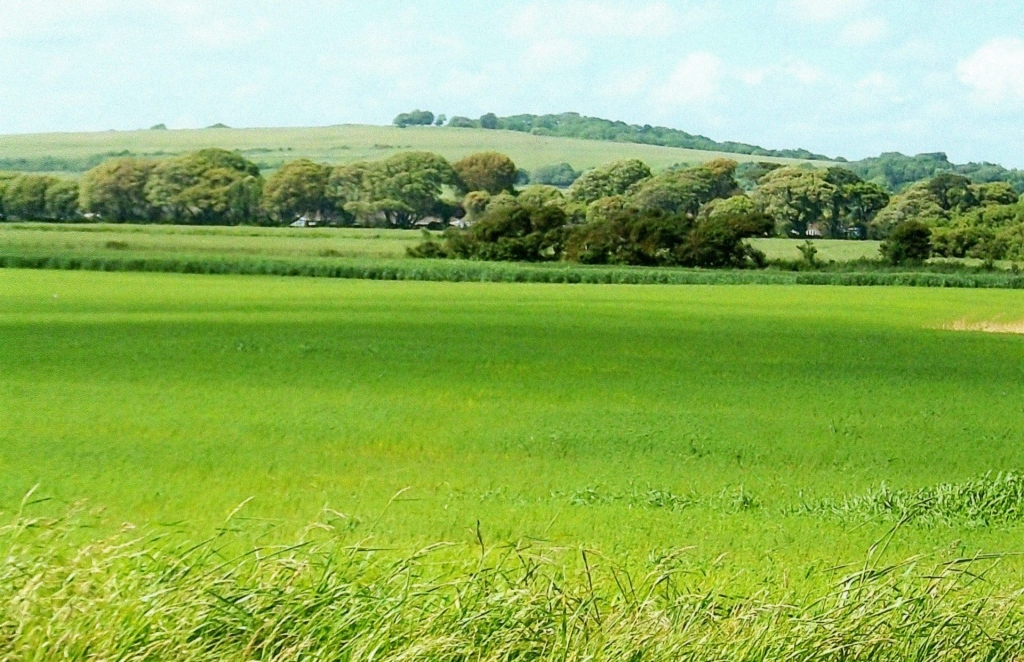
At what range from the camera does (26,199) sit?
141 feet

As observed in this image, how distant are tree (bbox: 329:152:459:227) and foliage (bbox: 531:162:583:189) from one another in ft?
23.2

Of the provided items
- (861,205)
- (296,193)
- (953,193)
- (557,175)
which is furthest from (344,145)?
(953,193)

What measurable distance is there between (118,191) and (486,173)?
1520 cm

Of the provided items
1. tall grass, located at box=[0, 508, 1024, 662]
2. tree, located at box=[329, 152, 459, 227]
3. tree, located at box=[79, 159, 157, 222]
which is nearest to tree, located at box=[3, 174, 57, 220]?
tree, located at box=[79, 159, 157, 222]

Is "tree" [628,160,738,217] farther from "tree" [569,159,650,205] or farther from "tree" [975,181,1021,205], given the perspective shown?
"tree" [975,181,1021,205]

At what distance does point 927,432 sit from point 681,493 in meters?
4.33

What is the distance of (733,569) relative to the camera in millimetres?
6348

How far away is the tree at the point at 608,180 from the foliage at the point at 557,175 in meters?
2.06

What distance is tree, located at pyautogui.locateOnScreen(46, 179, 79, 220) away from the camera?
140ft

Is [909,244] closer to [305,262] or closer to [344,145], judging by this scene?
[305,262]

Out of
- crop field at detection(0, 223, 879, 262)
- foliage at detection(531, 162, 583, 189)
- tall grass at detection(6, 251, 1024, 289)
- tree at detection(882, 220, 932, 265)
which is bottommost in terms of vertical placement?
tall grass at detection(6, 251, 1024, 289)

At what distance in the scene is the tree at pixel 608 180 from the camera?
53.6 m

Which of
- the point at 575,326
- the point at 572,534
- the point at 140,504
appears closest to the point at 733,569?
the point at 572,534

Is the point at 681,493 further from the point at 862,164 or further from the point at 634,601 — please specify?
the point at 862,164
